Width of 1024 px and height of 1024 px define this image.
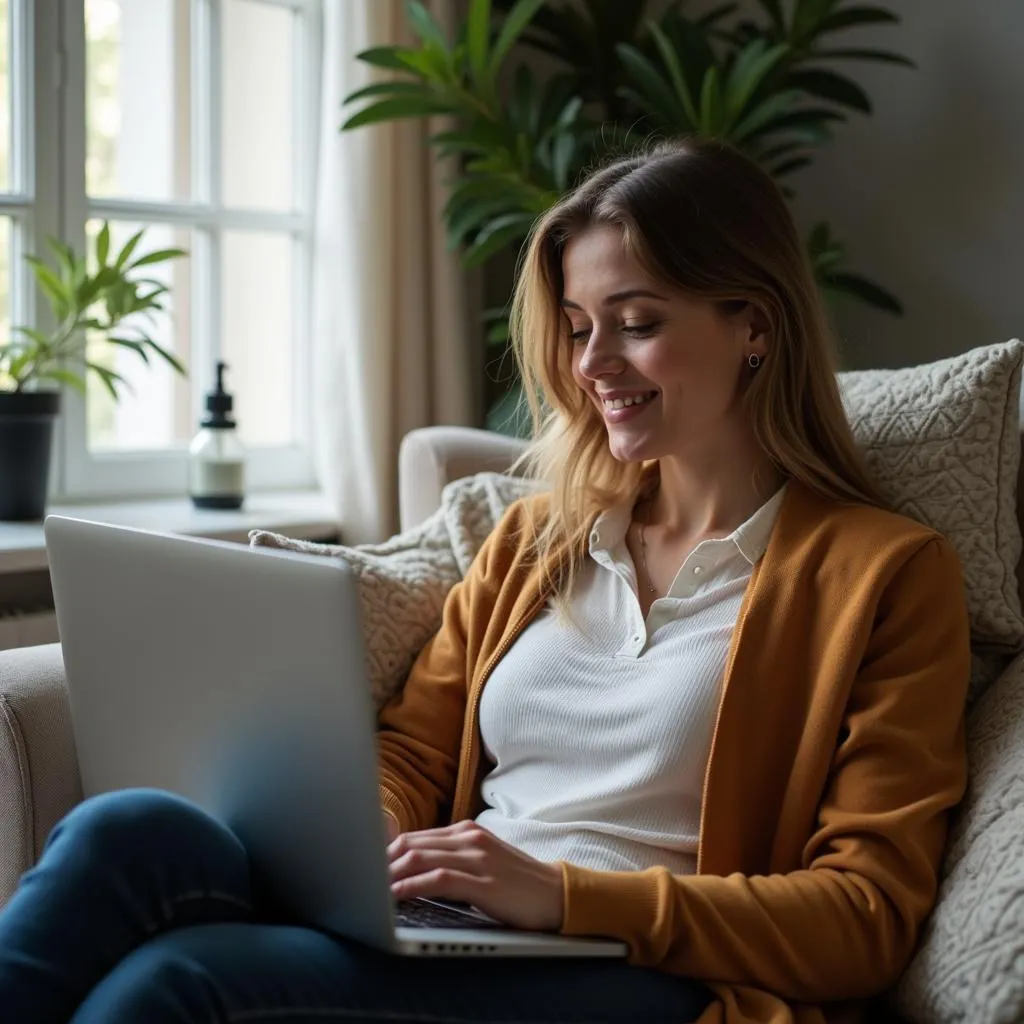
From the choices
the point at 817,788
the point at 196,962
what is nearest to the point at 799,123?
the point at 817,788

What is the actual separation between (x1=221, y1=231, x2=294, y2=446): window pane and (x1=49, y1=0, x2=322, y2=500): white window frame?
2 centimetres

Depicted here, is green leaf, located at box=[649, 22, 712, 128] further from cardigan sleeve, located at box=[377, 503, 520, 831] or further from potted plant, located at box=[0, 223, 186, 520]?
cardigan sleeve, located at box=[377, 503, 520, 831]

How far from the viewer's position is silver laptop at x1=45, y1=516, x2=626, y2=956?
929mm

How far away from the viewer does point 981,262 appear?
92.2 inches

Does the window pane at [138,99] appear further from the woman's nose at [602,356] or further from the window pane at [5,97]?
the woman's nose at [602,356]

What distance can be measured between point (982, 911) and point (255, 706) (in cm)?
60

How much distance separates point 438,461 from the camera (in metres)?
1.81

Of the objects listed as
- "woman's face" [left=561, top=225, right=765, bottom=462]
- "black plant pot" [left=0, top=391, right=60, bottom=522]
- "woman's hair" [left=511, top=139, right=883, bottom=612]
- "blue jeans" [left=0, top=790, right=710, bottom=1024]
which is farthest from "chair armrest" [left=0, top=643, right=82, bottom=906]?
"black plant pot" [left=0, top=391, right=60, bottom=522]

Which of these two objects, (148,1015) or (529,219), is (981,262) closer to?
(529,219)

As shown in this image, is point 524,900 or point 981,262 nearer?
point 524,900

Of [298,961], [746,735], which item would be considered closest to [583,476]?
[746,735]

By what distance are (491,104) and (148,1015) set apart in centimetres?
166

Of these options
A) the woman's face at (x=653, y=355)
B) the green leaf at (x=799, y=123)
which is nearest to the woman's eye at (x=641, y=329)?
the woman's face at (x=653, y=355)

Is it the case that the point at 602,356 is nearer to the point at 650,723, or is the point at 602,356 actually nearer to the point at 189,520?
the point at 650,723
